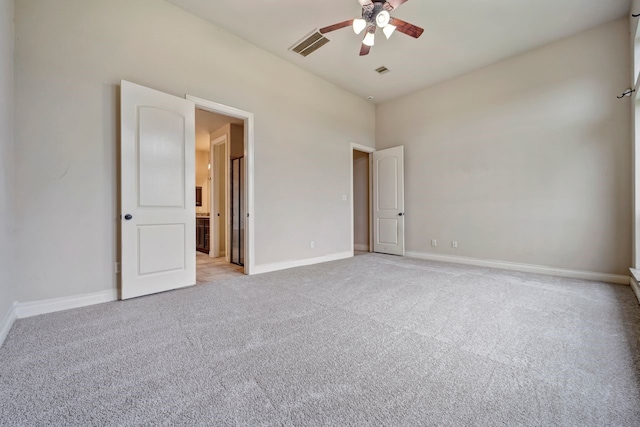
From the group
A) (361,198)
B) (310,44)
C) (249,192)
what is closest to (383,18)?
(310,44)

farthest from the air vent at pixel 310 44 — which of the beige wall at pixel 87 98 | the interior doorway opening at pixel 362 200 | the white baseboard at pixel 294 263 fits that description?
the white baseboard at pixel 294 263

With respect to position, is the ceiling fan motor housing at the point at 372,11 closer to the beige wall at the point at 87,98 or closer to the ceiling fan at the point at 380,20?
the ceiling fan at the point at 380,20

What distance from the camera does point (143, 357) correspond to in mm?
1642

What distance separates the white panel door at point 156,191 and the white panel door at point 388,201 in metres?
3.96

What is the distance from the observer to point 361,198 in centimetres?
674

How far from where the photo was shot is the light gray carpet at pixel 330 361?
1182 millimetres

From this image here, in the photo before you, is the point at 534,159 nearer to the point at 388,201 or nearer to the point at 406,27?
the point at 388,201

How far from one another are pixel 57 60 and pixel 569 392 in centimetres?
457

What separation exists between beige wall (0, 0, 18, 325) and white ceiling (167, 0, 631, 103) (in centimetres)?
169

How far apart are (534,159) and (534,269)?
65.5 inches

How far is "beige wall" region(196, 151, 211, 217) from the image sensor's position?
26.8ft

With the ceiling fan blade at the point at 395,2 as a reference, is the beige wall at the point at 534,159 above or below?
below

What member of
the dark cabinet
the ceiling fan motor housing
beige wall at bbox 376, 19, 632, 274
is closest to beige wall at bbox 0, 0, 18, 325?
the ceiling fan motor housing

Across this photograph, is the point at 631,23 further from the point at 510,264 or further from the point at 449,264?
the point at 449,264
